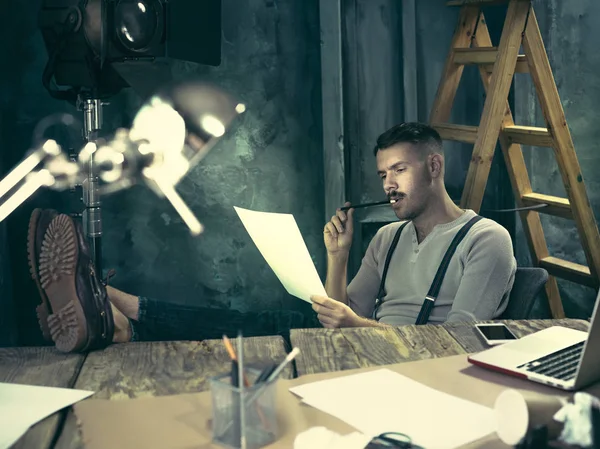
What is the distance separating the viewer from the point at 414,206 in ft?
7.84

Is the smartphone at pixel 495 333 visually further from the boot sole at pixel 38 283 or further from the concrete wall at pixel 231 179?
the concrete wall at pixel 231 179

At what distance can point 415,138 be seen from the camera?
2453 mm

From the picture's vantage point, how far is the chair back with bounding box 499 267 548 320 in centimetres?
203

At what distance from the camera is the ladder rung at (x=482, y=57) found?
2.93 meters

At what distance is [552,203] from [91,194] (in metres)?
1.78

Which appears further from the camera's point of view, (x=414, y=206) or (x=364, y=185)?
(x=364, y=185)

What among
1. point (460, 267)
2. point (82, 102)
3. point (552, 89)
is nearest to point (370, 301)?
point (460, 267)

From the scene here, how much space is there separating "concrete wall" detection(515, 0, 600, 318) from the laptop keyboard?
2271 mm

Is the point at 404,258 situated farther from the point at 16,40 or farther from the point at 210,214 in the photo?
the point at 16,40

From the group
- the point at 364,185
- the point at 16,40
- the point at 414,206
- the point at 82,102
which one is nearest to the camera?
the point at 414,206

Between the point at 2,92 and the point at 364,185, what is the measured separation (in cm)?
169

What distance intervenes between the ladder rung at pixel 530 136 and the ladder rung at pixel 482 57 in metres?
0.23

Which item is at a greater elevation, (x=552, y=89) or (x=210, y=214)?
(x=552, y=89)

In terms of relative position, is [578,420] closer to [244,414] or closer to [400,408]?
[400,408]
